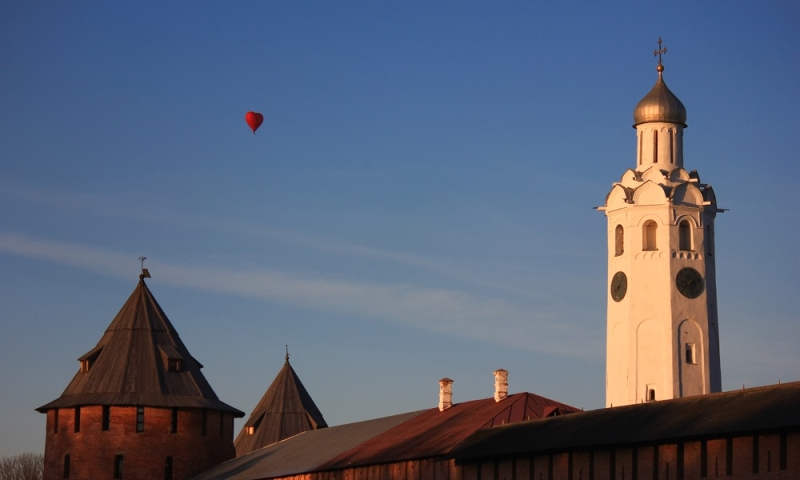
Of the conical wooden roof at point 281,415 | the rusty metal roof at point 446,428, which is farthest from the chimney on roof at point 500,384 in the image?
the conical wooden roof at point 281,415

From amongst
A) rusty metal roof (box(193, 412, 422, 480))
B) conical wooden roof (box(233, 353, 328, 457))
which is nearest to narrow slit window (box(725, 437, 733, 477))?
rusty metal roof (box(193, 412, 422, 480))

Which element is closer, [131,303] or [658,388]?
[658,388]

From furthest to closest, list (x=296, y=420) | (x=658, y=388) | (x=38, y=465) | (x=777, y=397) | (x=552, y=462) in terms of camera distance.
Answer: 1. (x=38, y=465)
2. (x=296, y=420)
3. (x=658, y=388)
4. (x=552, y=462)
5. (x=777, y=397)

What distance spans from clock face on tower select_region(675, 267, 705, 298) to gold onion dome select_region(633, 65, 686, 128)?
18.0ft

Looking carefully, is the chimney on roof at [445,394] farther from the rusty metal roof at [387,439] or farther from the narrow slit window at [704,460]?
the narrow slit window at [704,460]

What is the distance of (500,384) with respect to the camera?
5706 centimetres

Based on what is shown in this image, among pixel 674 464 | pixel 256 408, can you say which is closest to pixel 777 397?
pixel 674 464

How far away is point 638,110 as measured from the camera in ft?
209

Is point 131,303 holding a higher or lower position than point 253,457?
higher

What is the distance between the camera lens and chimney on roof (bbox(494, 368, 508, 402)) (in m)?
56.9

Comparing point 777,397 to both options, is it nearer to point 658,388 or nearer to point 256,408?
point 658,388

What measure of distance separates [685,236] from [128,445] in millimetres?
22870

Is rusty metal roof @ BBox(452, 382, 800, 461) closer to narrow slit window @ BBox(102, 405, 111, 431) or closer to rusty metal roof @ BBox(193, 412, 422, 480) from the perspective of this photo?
rusty metal roof @ BBox(193, 412, 422, 480)

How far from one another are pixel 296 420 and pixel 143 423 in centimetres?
1321
